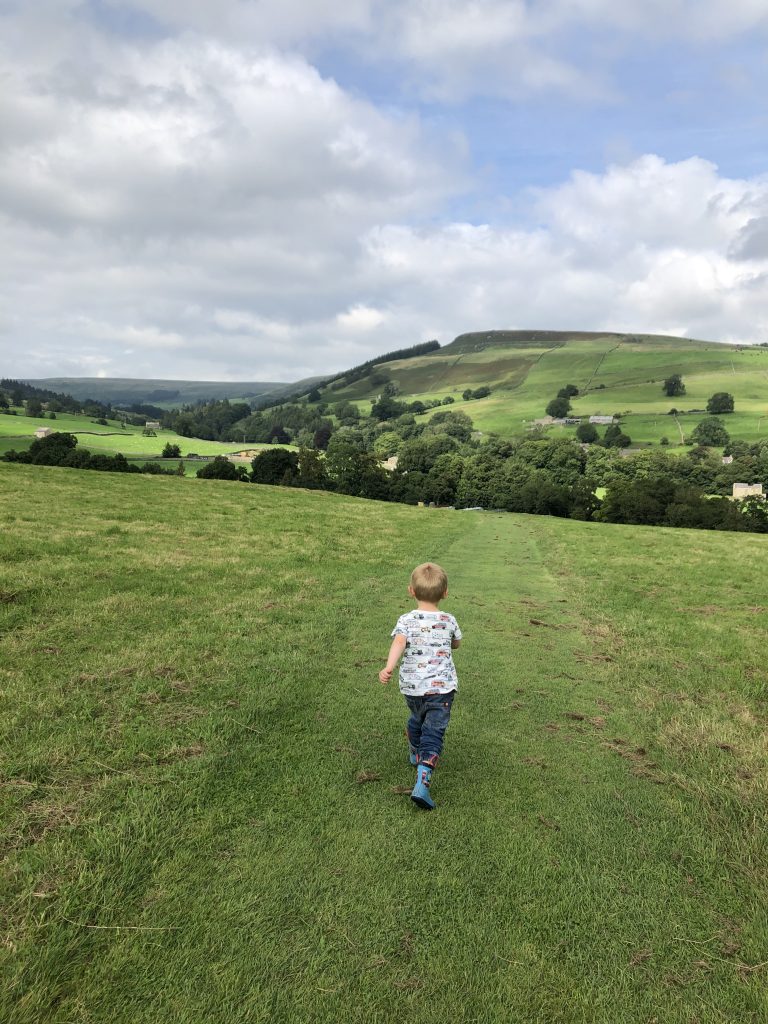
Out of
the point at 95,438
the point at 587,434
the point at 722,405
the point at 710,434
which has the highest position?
the point at 722,405

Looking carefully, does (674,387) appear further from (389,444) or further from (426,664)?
(426,664)

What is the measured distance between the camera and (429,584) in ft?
19.1

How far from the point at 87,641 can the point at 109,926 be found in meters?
5.67

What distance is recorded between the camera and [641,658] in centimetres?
971

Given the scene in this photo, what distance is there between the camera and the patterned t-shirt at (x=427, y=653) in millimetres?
5543

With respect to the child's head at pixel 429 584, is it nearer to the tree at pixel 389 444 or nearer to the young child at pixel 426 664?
the young child at pixel 426 664

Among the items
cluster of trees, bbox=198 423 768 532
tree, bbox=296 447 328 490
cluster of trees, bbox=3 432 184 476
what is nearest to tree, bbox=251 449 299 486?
cluster of trees, bbox=198 423 768 532

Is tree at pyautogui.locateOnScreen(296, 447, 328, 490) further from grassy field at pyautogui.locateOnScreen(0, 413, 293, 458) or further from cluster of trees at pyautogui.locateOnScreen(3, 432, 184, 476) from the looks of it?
grassy field at pyautogui.locateOnScreen(0, 413, 293, 458)

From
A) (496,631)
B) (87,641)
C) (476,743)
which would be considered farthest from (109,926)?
(496,631)

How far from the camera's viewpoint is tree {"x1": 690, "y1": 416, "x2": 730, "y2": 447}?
132000 millimetres

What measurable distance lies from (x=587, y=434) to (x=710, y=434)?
3007 cm

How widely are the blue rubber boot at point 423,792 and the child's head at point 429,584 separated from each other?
5.81ft

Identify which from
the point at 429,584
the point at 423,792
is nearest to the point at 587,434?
the point at 429,584

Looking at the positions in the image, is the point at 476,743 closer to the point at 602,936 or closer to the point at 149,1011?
the point at 602,936
